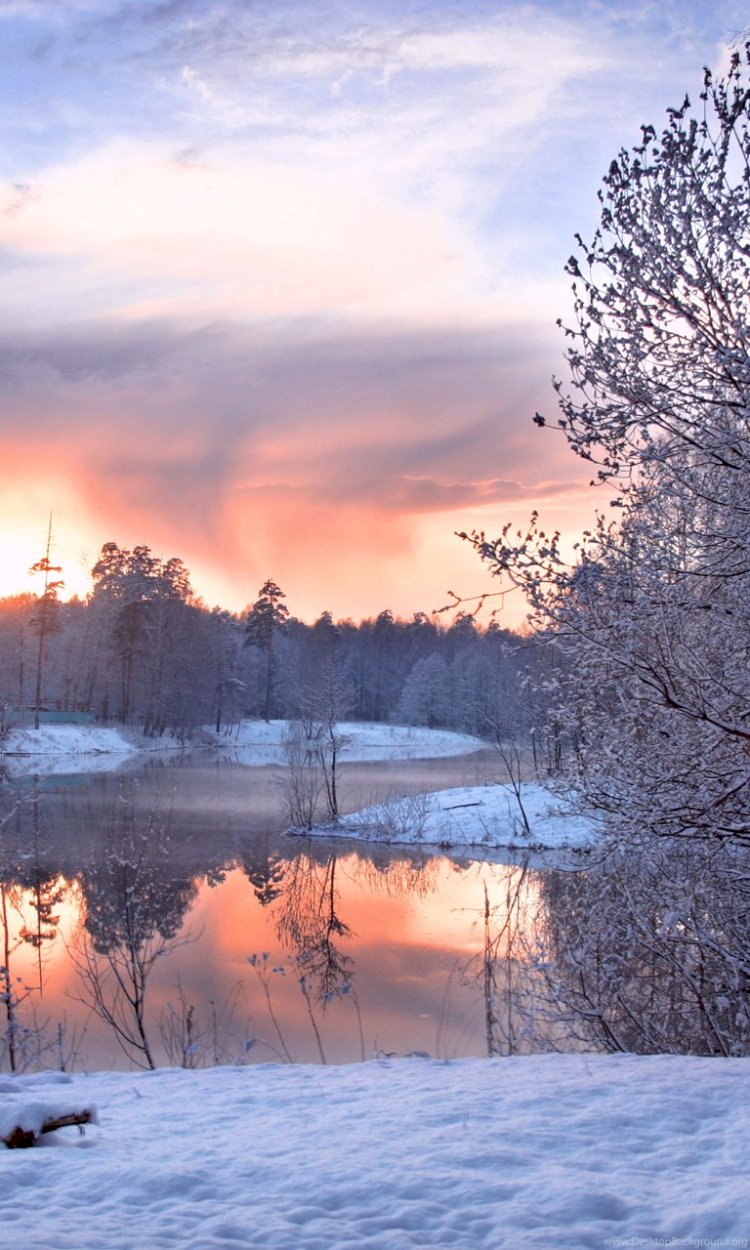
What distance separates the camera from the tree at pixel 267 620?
3504 inches

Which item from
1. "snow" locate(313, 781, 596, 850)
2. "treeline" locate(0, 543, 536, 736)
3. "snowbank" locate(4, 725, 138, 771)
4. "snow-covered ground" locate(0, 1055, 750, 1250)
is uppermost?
"treeline" locate(0, 543, 536, 736)

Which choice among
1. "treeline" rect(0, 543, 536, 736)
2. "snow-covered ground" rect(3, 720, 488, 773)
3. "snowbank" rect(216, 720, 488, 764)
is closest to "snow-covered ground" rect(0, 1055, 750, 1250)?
"snow-covered ground" rect(3, 720, 488, 773)

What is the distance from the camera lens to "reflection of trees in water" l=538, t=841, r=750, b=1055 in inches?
334

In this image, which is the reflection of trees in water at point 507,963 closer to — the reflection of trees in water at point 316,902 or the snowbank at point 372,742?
the reflection of trees in water at point 316,902

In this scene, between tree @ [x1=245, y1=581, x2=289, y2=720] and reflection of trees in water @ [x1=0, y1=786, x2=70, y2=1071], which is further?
tree @ [x1=245, y1=581, x2=289, y2=720]

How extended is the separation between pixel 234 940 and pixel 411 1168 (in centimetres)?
1283

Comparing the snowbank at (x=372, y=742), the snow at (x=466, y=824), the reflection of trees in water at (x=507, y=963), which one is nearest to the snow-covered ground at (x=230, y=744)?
the snowbank at (x=372, y=742)

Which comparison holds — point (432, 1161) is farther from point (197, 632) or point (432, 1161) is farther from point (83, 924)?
point (197, 632)

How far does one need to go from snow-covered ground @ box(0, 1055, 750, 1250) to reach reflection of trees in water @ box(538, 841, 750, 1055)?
5.06 feet

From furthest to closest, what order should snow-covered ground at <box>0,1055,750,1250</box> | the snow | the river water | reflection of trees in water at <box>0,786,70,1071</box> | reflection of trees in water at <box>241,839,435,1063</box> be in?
1. the snow
2. reflection of trees in water at <box>241,839,435,1063</box>
3. the river water
4. reflection of trees in water at <box>0,786,70,1071</box>
5. snow-covered ground at <box>0,1055,750,1250</box>

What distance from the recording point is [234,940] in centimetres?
1695

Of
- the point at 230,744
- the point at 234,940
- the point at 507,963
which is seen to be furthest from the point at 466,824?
the point at 230,744

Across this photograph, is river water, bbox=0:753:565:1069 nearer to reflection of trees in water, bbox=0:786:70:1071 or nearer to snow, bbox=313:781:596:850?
reflection of trees in water, bbox=0:786:70:1071

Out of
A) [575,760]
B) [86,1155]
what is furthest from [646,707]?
[86,1155]
